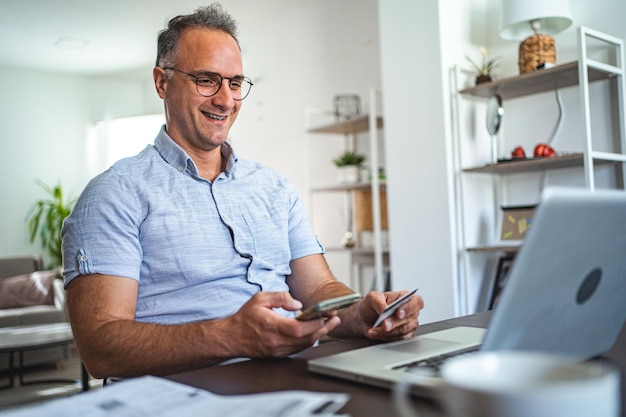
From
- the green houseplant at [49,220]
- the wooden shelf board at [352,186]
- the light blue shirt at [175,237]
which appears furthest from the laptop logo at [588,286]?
the green houseplant at [49,220]

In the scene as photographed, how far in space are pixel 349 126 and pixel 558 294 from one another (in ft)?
11.3

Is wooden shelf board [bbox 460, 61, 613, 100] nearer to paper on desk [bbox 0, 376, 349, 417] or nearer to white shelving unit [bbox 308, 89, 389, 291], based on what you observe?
white shelving unit [bbox 308, 89, 389, 291]

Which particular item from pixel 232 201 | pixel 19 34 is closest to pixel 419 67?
pixel 232 201

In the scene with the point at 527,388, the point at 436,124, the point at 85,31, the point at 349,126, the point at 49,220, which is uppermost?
the point at 85,31

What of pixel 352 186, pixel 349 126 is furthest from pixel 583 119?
pixel 349 126

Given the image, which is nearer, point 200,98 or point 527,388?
point 527,388

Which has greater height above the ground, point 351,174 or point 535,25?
point 535,25

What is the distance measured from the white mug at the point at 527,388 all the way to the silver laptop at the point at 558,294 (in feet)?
0.16

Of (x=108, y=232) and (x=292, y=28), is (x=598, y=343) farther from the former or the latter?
(x=292, y=28)

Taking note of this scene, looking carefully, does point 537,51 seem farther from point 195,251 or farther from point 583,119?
point 195,251

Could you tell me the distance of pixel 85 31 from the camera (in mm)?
5516

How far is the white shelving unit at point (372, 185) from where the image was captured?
3.41 meters

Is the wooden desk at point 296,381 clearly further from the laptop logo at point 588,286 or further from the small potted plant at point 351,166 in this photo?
the small potted plant at point 351,166

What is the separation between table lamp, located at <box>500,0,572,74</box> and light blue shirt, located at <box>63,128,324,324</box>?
182 cm
